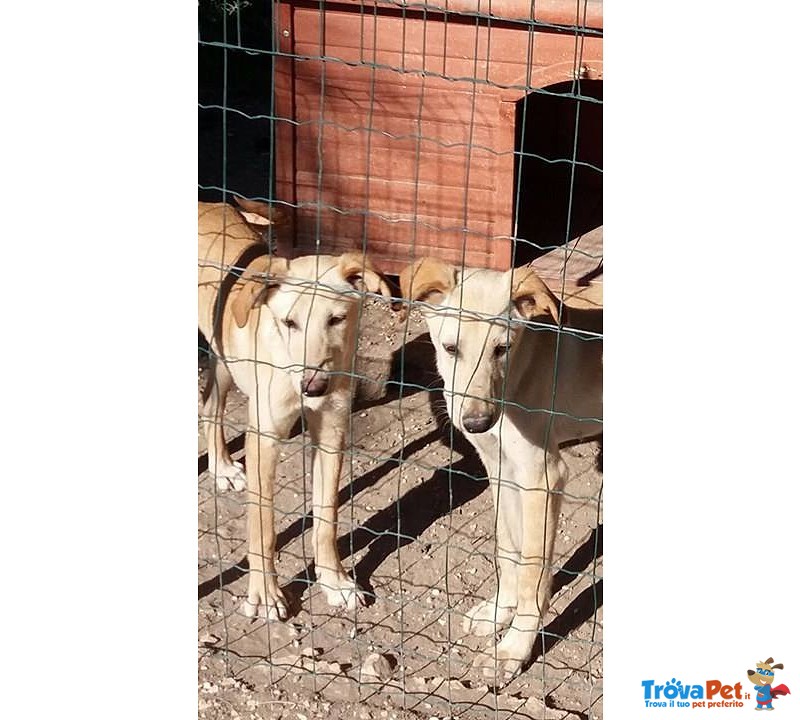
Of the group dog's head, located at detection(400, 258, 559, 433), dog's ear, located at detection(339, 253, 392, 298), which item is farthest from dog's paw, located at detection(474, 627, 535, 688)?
dog's ear, located at detection(339, 253, 392, 298)

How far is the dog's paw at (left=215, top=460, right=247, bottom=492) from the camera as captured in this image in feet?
14.9

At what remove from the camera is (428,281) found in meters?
3.32

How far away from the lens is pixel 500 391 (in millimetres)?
3410

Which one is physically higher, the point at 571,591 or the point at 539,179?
the point at 539,179

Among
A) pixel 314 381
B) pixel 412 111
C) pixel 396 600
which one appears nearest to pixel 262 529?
pixel 396 600

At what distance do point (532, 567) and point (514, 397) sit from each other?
0.54m

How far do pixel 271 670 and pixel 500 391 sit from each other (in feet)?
3.93
